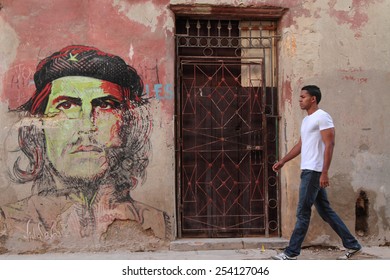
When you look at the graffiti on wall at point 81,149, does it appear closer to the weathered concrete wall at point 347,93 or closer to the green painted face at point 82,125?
the green painted face at point 82,125

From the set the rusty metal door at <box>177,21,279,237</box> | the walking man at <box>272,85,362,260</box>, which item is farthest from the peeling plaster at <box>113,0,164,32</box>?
the walking man at <box>272,85,362,260</box>

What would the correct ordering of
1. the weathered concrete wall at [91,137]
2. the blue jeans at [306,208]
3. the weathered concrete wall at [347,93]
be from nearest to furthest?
the blue jeans at [306,208] < the weathered concrete wall at [91,137] < the weathered concrete wall at [347,93]

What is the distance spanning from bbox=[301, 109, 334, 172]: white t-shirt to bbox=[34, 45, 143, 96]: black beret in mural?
1965 mm

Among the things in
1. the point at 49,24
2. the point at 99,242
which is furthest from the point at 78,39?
the point at 99,242

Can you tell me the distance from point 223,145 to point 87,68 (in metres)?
Result: 1.74

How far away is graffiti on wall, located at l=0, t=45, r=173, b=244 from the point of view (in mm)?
6074

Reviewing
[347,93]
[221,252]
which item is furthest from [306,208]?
[347,93]

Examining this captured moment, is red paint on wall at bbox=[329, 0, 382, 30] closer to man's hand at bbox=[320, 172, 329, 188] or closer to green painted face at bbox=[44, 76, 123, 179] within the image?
man's hand at bbox=[320, 172, 329, 188]

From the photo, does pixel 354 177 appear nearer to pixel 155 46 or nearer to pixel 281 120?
pixel 281 120

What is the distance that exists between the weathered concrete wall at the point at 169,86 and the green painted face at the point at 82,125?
13.0 inches

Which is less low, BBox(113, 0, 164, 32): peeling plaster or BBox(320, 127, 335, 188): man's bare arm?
BBox(113, 0, 164, 32): peeling plaster

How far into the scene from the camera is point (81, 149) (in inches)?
241

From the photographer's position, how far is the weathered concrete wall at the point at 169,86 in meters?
6.09

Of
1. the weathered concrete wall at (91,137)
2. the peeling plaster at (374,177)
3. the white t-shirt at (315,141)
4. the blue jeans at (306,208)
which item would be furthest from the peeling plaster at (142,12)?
the peeling plaster at (374,177)
